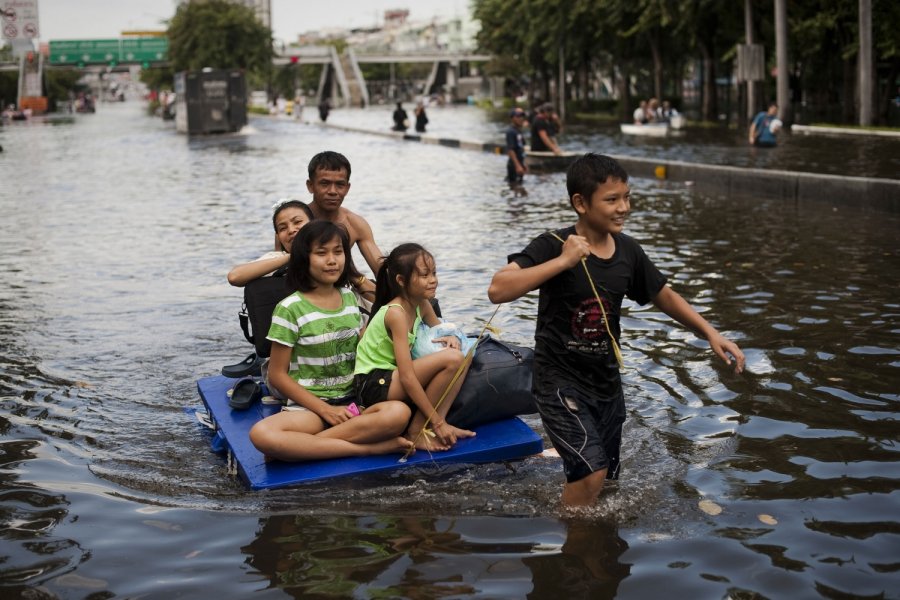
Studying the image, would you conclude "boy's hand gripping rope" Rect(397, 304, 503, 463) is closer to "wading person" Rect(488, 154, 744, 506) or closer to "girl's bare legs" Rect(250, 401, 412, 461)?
"girl's bare legs" Rect(250, 401, 412, 461)

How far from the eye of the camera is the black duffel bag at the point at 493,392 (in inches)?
233

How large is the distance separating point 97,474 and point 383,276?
72.9 inches

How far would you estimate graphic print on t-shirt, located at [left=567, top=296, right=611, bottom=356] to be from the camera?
15.9 feet

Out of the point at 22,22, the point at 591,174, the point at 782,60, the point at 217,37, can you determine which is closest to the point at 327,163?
the point at 591,174

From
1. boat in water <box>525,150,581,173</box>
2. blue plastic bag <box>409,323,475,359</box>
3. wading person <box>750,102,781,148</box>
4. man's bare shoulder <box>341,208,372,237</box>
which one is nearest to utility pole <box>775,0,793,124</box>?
wading person <box>750,102,781,148</box>

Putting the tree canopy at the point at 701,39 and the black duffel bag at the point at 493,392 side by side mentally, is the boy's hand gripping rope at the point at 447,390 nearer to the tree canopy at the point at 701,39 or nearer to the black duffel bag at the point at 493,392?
the black duffel bag at the point at 493,392

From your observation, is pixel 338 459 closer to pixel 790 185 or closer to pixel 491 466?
pixel 491 466

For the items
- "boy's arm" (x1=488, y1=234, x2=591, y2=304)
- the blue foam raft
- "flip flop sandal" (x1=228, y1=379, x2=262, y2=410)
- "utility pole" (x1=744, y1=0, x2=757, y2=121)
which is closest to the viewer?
"boy's arm" (x1=488, y1=234, x2=591, y2=304)

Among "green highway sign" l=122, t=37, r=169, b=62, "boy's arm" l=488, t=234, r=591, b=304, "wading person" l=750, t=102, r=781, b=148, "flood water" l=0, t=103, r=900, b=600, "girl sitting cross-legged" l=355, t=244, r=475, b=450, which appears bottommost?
"flood water" l=0, t=103, r=900, b=600

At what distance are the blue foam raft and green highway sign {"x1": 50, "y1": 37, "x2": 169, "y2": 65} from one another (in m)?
112

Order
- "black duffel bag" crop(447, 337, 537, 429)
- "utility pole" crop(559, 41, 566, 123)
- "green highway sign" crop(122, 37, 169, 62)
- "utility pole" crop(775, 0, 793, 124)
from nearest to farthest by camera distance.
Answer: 1. "black duffel bag" crop(447, 337, 537, 429)
2. "utility pole" crop(775, 0, 793, 124)
3. "utility pole" crop(559, 41, 566, 123)
4. "green highway sign" crop(122, 37, 169, 62)

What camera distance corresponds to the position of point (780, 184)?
702 inches

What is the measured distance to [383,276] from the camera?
5.84 meters

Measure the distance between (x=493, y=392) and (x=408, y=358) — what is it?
0.55 m
